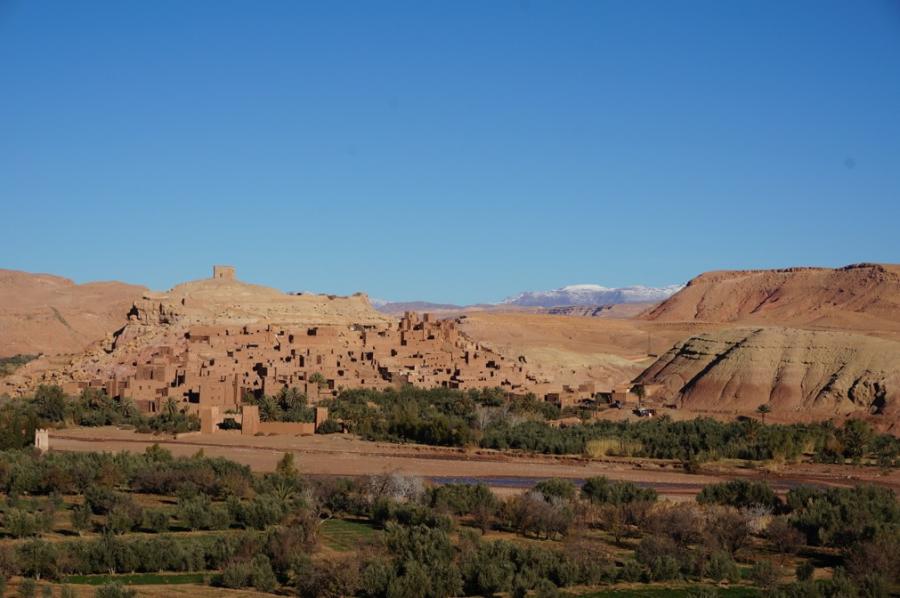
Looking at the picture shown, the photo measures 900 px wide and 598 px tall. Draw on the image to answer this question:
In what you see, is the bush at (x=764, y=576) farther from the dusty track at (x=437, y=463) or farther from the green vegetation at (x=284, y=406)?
the green vegetation at (x=284, y=406)

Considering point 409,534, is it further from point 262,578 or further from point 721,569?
point 721,569

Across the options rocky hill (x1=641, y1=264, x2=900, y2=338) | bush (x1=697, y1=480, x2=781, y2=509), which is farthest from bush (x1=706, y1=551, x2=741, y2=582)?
rocky hill (x1=641, y1=264, x2=900, y2=338)

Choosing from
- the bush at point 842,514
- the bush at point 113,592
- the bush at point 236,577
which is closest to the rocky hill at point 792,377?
the bush at point 842,514

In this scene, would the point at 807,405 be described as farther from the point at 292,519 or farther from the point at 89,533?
the point at 89,533

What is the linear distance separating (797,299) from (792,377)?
2375 inches

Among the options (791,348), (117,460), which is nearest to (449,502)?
(117,460)

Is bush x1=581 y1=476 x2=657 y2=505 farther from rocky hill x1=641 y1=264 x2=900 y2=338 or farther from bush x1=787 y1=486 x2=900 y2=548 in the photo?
rocky hill x1=641 y1=264 x2=900 y2=338

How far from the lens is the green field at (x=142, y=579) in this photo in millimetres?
20062

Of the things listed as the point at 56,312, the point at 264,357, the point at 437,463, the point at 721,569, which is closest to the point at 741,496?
the point at 721,569

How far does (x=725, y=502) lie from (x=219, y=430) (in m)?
21.2

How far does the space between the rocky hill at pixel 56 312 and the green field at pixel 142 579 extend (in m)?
55.8

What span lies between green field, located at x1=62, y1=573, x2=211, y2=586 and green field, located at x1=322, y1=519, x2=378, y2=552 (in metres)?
3.39

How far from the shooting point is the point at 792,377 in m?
53.4

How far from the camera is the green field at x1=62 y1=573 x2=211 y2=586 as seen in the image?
20.1 meters
